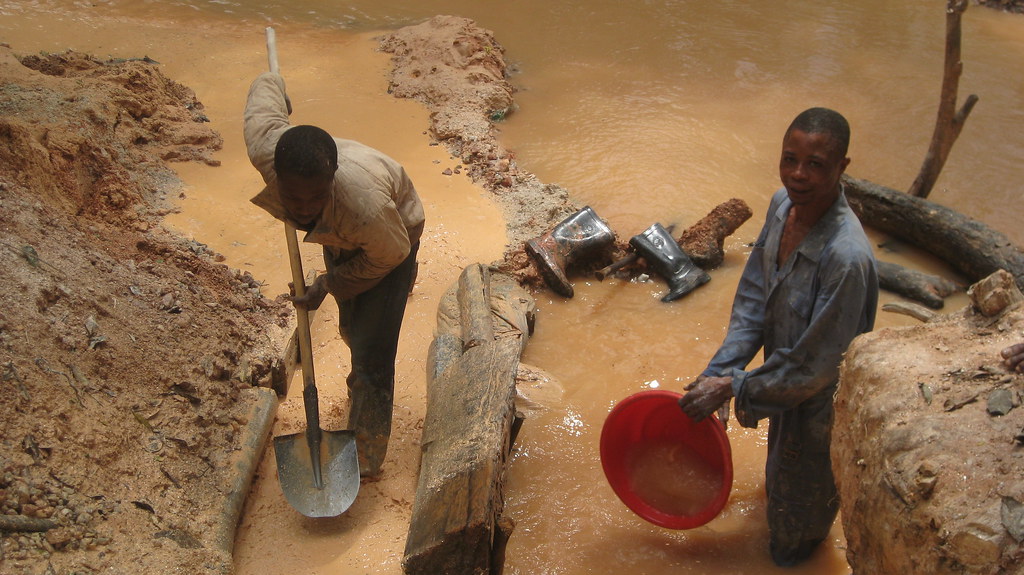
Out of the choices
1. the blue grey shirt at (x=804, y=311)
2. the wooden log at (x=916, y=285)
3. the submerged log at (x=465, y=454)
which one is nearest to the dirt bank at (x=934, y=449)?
the blue grey shirt at (x=804, y=311)

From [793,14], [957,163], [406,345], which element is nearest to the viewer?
[406,345]

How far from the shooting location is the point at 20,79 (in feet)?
19.1

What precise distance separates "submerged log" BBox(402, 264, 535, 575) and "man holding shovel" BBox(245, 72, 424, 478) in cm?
35

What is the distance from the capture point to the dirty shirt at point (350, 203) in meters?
2.95

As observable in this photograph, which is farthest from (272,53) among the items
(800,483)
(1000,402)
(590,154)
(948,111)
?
(948,111)

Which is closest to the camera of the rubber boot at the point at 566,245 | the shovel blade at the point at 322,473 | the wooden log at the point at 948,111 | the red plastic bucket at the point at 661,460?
the red plastic bucket at the point at 661,460

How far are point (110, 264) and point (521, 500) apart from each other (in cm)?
251

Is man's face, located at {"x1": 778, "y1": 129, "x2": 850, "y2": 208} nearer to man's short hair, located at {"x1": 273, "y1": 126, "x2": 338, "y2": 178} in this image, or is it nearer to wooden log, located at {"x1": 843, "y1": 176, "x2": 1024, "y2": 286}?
man's short hair, located at {"x1": 273, "y1": 126, "x2": 338, "y2": 178}

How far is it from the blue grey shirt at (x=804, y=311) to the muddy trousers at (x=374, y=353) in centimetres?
149

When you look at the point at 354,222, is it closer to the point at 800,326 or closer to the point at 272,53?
the point at 272,53

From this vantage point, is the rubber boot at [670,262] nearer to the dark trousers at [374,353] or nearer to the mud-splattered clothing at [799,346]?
the mud-splattered clothing at [799,346]

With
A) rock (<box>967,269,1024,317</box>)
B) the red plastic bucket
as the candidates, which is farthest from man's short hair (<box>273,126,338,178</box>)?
rock (<box>967,269,1024,317</box>)

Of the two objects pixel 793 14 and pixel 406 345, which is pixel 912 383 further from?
pixel 793 14

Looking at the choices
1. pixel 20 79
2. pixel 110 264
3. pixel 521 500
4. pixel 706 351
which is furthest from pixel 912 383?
pixel 20 79
